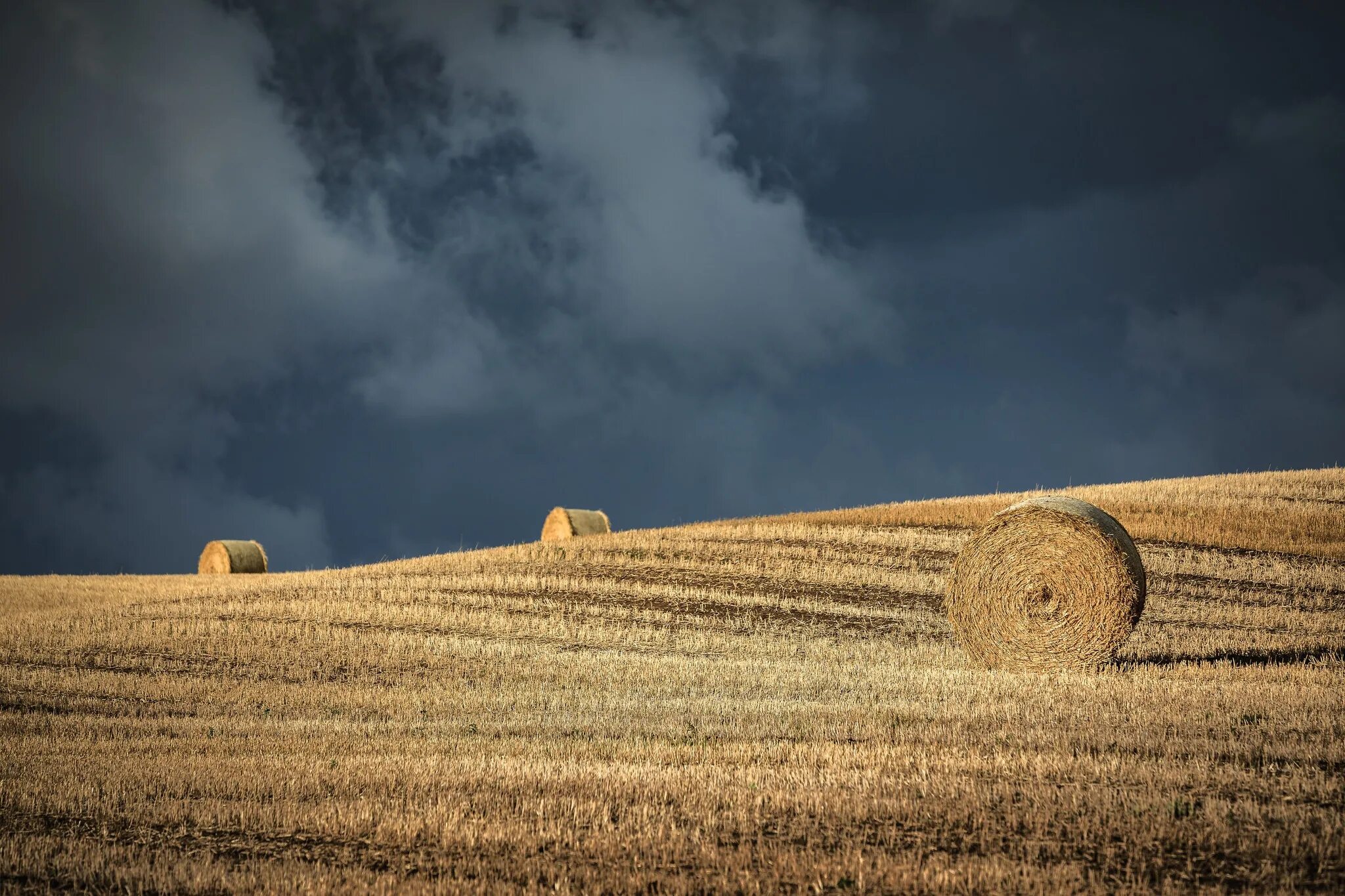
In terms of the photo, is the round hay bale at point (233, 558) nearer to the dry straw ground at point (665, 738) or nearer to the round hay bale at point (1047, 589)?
the dry straw ground at point (665, 738)

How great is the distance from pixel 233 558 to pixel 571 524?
34.4 feet

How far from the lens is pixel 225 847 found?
22.6ft

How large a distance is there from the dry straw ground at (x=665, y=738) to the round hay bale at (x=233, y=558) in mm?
9613

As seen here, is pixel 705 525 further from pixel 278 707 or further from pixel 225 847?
pixel 225 847

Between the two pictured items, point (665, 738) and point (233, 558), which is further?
point (233, 558)

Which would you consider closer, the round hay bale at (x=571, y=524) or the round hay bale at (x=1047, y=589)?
the round hay bale at (x=1047, y=589)

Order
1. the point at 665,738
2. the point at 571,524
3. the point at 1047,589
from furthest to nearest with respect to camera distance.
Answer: the point at 571,524 → the point at 1047,589 → the point at 665,738

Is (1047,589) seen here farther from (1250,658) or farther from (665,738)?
(665,738)

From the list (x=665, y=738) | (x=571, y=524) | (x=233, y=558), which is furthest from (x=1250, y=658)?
(x=233, y=558)

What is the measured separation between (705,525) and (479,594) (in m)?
11.2

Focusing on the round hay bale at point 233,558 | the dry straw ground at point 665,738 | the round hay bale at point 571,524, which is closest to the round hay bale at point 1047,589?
the dry straw ground at point 665,738

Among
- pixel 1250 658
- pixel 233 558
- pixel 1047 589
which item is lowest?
pixel 1250 658

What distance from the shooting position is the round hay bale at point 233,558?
34.5 m

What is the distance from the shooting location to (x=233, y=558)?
34500 mm
